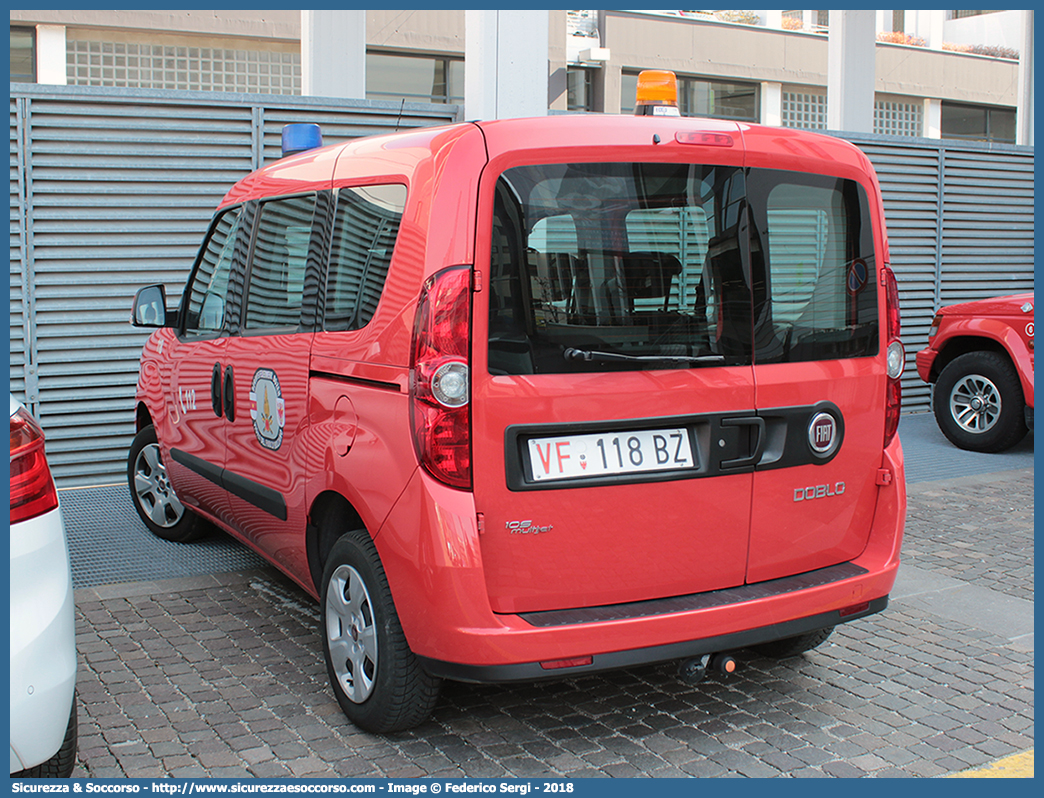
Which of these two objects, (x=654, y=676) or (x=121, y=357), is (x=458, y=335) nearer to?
(x=654, y=676)

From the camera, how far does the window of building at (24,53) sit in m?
19.4

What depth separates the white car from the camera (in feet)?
8.04

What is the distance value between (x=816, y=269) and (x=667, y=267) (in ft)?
1.96

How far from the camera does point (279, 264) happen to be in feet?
13.9

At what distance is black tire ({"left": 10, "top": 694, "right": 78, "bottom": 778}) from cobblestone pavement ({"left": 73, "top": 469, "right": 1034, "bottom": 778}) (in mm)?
554

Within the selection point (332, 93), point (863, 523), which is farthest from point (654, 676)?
point (332, 93)

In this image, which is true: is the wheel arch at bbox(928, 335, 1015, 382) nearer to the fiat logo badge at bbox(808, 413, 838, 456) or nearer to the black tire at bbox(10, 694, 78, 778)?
the fiat logo badge at bbox(808, 413, 838, 456)

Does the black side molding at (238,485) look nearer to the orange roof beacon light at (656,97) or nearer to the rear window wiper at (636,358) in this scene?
the rear window wiper at (636,358)

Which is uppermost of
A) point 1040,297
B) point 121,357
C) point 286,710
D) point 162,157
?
point 162,157

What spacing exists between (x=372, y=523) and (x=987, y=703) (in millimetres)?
2273

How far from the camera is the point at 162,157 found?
7684mm

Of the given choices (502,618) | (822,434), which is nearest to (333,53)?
(822,434)

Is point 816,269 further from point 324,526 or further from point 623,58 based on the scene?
point 623,58
